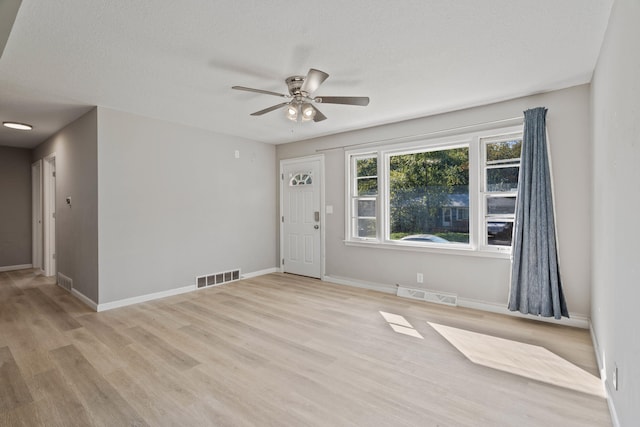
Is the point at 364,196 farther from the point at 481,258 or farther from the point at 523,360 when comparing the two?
the point at 523,360

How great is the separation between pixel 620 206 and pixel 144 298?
486 cm

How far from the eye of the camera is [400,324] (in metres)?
3.34

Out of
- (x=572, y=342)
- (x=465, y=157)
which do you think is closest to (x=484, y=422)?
(x=572, y=342)

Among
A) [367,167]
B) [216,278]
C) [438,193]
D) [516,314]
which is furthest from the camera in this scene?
[216,278]

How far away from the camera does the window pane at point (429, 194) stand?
4025 millimetres

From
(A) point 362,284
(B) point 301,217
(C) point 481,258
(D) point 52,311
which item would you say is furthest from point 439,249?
(D) point 52,311

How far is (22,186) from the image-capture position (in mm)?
6324

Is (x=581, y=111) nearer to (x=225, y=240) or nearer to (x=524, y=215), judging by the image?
(x=524, y=215)

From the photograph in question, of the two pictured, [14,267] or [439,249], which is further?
[14,267]

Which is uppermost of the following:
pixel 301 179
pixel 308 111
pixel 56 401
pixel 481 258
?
pixel 308 111

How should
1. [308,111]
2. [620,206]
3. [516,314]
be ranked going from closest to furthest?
1. [620,206]
2. [308,111]
3. [516,314]

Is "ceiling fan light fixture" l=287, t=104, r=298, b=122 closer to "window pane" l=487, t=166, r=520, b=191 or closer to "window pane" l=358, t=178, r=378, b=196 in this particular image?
"window pane" l=358, t=178, r=378, b=196

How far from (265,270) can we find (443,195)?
3.44 meters

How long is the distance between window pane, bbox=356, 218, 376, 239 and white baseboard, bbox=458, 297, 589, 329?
154 centimetres
